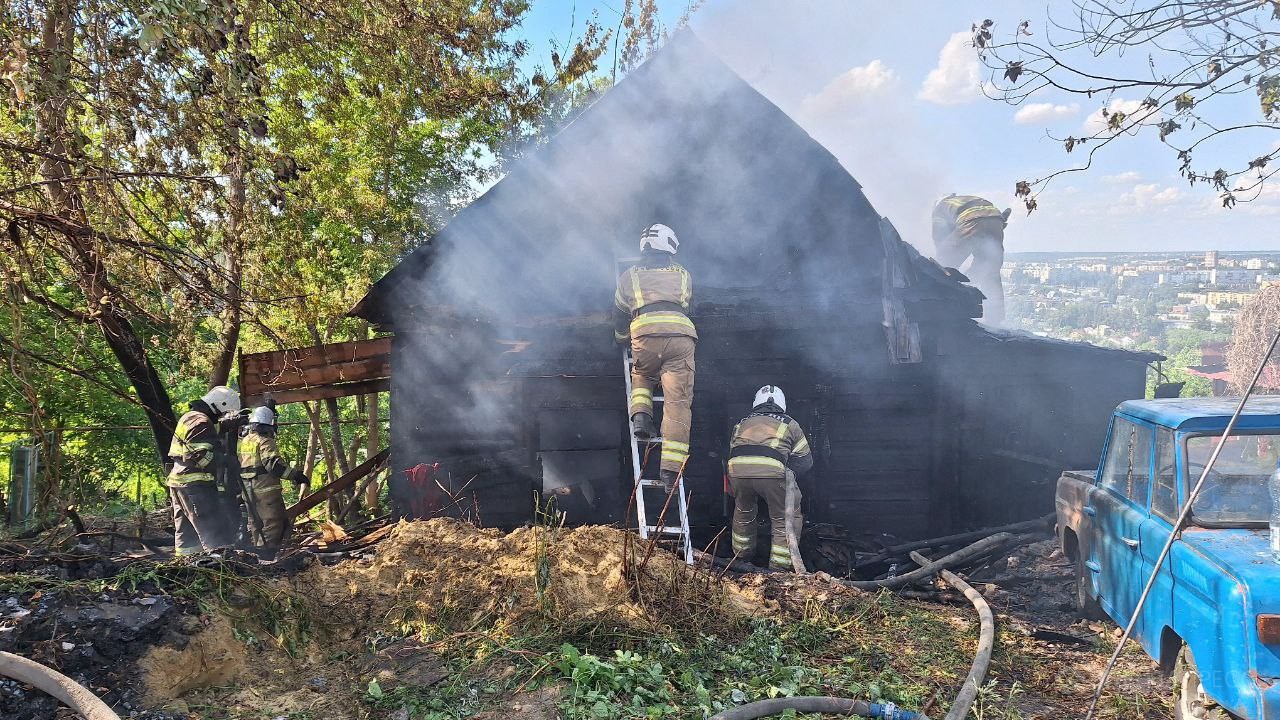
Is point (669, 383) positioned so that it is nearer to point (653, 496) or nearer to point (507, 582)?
point (653, 496)

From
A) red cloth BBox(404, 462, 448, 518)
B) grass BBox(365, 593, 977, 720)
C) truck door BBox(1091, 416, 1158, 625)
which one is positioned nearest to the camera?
grass BBox(365, 593, 977, 720)

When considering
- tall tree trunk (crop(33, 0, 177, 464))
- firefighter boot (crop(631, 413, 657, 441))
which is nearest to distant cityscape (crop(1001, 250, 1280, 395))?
firefighter boot (crop(631, 413, 657, 441))

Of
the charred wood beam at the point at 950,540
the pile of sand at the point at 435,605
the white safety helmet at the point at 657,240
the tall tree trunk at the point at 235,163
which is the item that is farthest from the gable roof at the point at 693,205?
the pile of sand at the point at 435,605

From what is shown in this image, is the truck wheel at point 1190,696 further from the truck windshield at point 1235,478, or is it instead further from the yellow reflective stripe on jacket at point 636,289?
the yellow reflective stripe on jacket at point 636,289

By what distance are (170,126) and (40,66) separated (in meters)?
0.83

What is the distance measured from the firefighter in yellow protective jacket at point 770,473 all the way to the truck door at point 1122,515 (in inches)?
99.9

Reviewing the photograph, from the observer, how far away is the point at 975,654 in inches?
206

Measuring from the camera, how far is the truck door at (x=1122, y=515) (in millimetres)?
4820

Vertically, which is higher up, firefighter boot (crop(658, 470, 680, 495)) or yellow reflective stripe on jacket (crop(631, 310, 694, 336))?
yellow reflective stripe on jacket (crop(631, 310, 694, 336))

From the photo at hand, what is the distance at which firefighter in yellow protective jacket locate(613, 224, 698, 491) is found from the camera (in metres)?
7.27

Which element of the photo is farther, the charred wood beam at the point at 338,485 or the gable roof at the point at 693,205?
the charred wood beam at the point at 338,485

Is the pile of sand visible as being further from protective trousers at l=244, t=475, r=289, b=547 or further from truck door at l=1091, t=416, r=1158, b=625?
protective trousers at l=244, t=475, r=289, b=547

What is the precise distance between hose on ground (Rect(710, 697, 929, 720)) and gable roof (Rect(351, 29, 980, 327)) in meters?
5.08

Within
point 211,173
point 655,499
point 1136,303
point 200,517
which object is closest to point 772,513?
point 655,499
